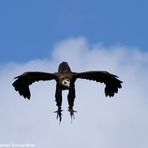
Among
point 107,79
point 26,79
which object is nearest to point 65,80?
point 26,79

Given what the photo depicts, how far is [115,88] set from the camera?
40219mm

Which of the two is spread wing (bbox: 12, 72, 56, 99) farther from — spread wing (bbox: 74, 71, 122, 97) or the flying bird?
spread wing (bbox: 74, 71, 122, 97)

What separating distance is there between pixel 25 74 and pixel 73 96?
4.12 m

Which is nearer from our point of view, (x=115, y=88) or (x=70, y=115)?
(x=70, y=115)

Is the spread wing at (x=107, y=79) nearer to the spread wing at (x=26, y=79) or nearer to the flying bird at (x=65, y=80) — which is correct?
the flying bird at (x=65, y=80)

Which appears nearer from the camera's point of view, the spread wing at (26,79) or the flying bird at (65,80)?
the flying bird at (65,80)

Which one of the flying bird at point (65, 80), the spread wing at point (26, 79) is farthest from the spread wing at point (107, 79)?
the spread wing at point (26, 79)

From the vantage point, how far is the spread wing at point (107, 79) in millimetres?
38062

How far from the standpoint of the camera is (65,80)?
36156 millimetres

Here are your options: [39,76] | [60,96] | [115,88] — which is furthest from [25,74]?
[115,88]

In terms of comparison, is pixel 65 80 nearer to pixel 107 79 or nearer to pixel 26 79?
pixel 26 79

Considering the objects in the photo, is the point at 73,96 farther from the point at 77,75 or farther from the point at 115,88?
the point at 115,88

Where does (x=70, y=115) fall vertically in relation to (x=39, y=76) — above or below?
below

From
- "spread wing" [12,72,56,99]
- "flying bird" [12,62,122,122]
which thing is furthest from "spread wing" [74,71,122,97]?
"spread wing" [12,72,56,99]
